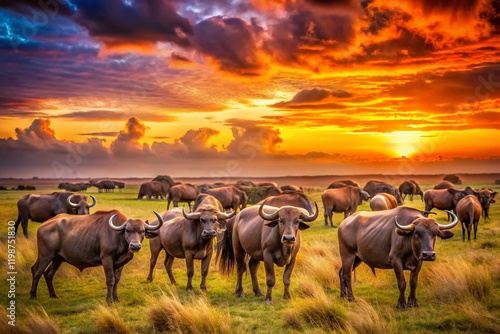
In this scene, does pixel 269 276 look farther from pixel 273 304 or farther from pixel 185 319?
pixel 185 319

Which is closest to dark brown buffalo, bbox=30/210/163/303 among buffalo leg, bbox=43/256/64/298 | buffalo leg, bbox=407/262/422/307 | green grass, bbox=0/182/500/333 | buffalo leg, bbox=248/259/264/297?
buffalo leg, bbox=43/256/64/298

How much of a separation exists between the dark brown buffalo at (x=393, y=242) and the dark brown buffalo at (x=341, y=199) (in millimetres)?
16752

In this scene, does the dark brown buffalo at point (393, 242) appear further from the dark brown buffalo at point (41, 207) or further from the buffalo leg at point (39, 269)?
the dark brown buffalo at point (41, 207)

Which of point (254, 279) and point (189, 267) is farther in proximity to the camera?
point (189, 267)

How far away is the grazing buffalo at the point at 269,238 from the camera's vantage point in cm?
1040

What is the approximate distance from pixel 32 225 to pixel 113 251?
20.6 meters

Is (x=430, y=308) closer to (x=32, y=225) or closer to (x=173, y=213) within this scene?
(x=173, y=213)

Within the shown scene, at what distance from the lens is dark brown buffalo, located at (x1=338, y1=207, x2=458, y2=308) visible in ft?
30.3

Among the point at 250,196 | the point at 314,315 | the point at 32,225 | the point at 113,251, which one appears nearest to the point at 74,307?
the point at 113,251

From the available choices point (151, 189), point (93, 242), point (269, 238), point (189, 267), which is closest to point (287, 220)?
point (269, 238)

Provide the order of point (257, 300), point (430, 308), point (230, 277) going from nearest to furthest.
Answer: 1. point (430, 308)
2. point (257, 300)
3. point (230, 277)

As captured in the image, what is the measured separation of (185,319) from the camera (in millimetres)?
8766

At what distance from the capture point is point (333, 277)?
1252 centimetres

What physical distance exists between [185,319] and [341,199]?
68.4ft
